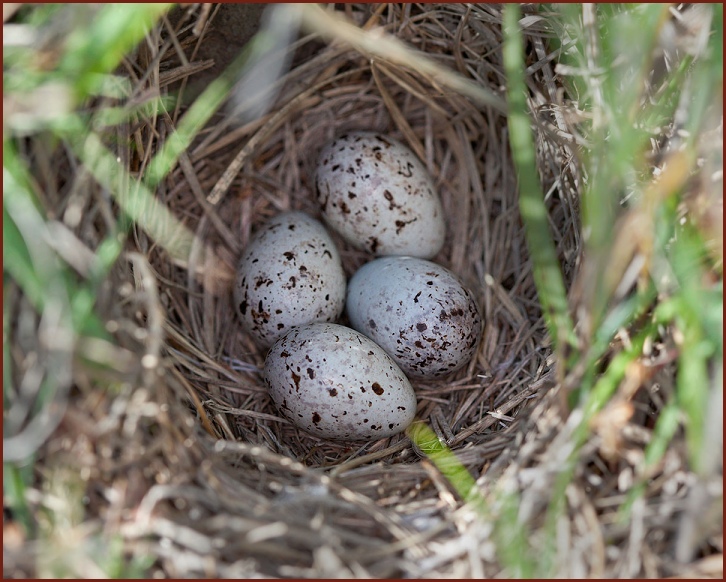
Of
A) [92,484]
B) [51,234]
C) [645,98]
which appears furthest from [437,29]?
[92,484]

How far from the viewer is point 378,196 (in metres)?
2.00

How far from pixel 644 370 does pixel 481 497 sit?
0.43m

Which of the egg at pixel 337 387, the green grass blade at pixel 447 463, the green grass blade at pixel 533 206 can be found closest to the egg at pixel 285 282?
the egg at pixel 337 387

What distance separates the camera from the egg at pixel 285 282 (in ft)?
6.31

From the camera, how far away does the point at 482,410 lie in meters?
1.88

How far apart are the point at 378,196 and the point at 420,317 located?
1.34 feet

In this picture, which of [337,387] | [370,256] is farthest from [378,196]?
[337,387]

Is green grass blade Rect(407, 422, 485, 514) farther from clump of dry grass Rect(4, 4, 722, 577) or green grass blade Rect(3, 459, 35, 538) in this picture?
green grass blade Rect(3, 459, 35, 538)

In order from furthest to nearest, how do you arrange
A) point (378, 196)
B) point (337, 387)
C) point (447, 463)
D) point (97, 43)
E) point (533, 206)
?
point (378, 196) → point (337, 387) → point (447, 463) → point (533, 206) → point (97, 43)

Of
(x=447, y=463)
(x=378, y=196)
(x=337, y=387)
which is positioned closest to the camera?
(x=447, y=463)

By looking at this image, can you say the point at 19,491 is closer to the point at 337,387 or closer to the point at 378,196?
the point at 337,387

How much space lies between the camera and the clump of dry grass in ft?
3.99

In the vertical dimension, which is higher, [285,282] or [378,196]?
[378,196]

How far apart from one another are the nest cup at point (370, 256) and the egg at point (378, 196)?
124 millimetres
